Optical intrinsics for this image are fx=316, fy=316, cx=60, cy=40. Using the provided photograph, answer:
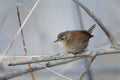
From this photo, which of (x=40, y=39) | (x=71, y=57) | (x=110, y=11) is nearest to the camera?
(x=71, y=57)

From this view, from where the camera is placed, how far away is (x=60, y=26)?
1787mm

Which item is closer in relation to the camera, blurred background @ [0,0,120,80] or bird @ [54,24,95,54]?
bird @ [54,24,95,54]

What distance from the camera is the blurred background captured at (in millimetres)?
1679

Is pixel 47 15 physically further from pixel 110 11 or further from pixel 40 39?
pixel 110 11

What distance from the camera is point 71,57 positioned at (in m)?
1.23

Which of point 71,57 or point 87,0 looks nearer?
point 71,57

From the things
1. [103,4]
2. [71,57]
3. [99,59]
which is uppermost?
[103,4]

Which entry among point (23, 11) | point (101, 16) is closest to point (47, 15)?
point (23, 11)

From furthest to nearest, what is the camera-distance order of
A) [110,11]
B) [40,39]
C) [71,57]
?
[40,39], [110,11], [71,57]

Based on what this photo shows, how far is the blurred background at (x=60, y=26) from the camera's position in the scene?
1.68 m

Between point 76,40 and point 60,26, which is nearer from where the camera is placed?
point 76,40

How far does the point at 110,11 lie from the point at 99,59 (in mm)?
277

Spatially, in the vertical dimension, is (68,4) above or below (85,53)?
above

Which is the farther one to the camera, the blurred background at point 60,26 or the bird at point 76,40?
the blurred background at point 60,26
